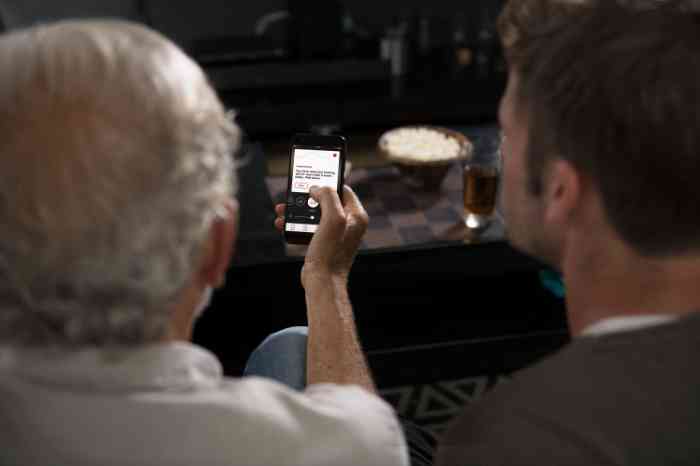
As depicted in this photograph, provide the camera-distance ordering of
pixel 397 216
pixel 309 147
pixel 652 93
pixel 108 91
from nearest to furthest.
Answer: pixel 108 91 < pixel 652 93 < pixel 309 147 < pixel 397 216

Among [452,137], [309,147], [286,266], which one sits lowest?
[286,266]

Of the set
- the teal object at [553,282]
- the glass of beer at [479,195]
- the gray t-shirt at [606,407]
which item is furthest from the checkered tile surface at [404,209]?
the gray t-shirt at [606,407]

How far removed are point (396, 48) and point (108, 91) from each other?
281 centimetres

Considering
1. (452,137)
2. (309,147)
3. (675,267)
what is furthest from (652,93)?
(452,137)

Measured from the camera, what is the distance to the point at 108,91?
0.58 meters

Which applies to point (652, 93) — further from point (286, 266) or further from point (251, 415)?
point (286, 266)

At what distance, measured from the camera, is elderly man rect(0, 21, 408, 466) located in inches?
22.4

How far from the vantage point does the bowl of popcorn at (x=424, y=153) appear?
194 centimetres

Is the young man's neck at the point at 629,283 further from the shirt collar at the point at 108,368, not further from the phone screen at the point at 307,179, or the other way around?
the phone screen at the point at 307,179

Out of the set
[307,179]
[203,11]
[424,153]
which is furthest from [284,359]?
[203,11]

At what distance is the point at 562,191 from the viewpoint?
2.74 feet

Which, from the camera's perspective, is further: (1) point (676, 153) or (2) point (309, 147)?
(2) point (309, 147)

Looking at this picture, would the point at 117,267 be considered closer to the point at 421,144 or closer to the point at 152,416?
the point at 152,416

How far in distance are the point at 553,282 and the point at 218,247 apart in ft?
4.84
